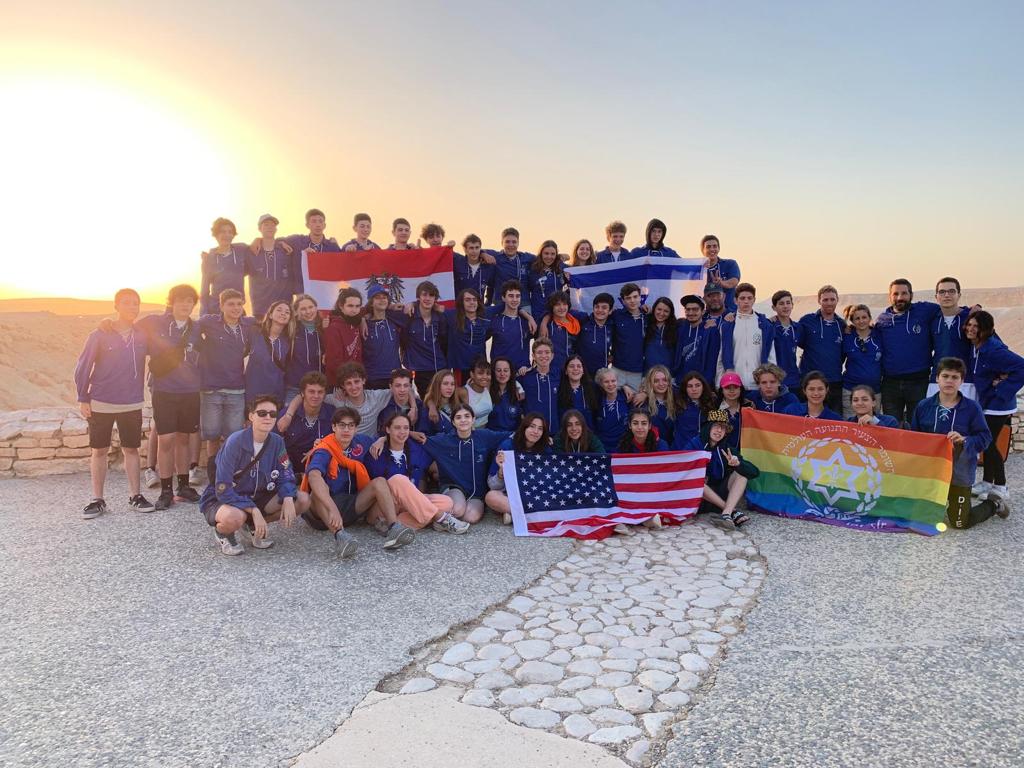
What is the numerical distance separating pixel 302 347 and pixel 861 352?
21.8ft

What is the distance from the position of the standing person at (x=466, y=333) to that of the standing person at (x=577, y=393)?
108 cm

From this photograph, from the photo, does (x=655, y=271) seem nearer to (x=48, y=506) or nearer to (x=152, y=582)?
(x=152, y=582)

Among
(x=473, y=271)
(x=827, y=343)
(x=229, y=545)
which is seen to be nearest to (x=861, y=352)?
(x=827, y=343)

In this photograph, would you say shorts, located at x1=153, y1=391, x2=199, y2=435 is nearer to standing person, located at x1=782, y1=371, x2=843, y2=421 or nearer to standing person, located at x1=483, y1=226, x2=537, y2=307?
standing person, located at x1=483, y1=226, x2=537, y2=307

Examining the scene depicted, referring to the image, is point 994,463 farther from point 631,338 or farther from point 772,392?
point 631,338

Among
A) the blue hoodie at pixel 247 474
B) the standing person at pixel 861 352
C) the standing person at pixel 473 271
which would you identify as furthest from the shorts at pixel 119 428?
the standing person at pixel 861 352

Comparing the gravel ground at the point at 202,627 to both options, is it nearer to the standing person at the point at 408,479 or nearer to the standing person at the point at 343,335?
the standing person at the point at 408,479

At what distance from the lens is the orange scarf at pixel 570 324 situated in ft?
27.6

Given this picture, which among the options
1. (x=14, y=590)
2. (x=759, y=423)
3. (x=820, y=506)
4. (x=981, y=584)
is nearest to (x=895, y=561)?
(x=981, y=584)

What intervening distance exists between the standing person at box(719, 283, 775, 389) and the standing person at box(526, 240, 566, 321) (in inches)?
89.1

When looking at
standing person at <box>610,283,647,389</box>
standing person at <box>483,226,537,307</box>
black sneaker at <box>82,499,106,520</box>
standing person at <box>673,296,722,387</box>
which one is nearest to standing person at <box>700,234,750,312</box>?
standing person at <box>673,296,722,387</box>

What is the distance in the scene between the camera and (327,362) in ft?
24.7

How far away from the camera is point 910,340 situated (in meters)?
7.77

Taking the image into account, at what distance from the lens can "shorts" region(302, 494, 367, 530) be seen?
20.2 feet
